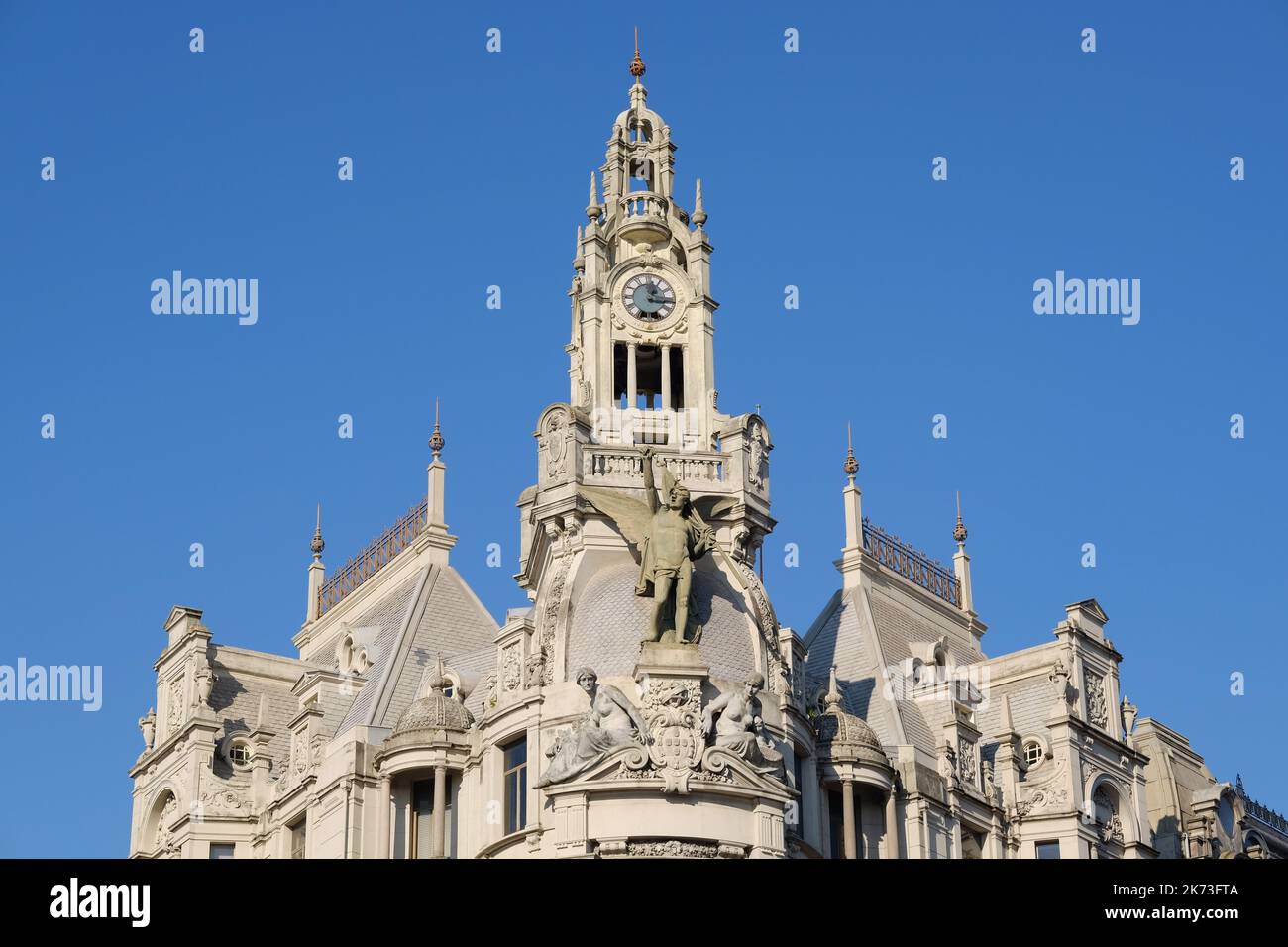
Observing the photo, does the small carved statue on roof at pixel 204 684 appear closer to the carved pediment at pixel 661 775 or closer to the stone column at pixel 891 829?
the carved pediment at pixel 661 775

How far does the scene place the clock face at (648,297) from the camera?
280 feet

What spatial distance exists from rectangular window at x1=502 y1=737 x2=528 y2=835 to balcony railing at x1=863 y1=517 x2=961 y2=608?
66.8ft

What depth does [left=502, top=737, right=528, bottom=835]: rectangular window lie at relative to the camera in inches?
2970

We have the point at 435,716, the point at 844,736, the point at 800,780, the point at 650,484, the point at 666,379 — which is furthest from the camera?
the point at 666,379

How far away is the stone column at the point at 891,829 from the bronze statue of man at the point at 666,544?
9910 millimetres

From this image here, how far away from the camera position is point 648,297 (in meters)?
85.6

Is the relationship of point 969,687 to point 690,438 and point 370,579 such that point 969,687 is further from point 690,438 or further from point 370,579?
point 370,579

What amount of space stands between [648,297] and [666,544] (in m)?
13.0

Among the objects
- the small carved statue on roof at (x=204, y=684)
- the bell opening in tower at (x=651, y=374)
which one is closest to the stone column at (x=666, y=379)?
the bell opening in tower at (x=651, y=374)

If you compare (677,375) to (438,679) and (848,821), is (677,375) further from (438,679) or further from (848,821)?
(848,821)

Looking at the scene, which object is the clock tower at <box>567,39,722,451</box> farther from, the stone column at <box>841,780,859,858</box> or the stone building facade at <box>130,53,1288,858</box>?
the stone column at <box>841,780,859,858</box>

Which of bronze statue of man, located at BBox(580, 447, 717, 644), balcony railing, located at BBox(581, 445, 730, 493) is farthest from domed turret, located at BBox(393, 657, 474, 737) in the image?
balcony railing, located at BBox(581, 445, 730, 493)

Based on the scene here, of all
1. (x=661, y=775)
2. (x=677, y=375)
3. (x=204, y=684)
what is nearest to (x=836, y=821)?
(x=661, y=775)
